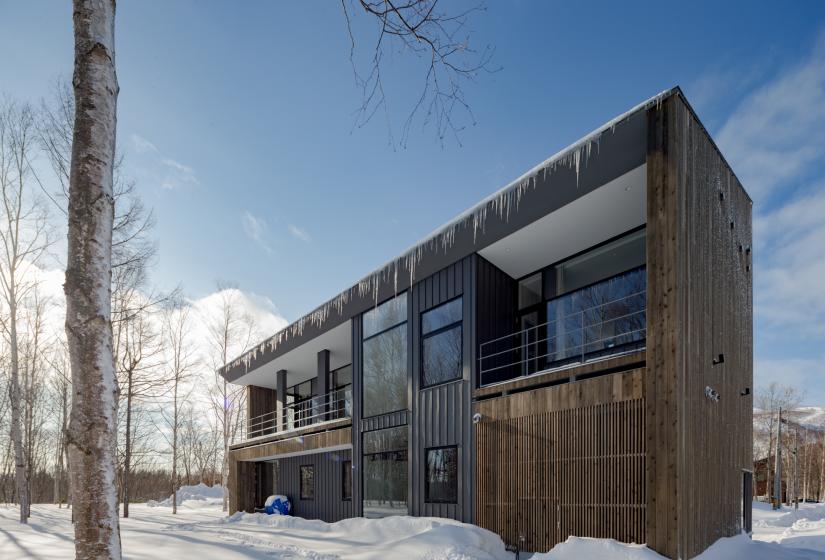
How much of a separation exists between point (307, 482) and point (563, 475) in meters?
12.1

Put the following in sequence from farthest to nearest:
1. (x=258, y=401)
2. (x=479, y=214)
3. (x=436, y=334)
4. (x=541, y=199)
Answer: (x=258, y=401) < (x=436, y=334) < (x=479, y=214) < (x=541, y=199)

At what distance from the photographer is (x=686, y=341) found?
7312 mm

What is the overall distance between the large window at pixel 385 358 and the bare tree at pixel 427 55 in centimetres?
883

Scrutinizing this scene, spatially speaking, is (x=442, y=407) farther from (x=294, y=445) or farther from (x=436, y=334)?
(x=294, y=445)

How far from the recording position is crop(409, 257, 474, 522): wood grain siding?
10.4 metres

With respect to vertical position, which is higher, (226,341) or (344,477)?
(226,341)

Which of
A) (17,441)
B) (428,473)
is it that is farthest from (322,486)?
(17,441)

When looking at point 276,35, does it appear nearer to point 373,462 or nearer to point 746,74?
point 746,74

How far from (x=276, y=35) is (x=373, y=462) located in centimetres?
1014

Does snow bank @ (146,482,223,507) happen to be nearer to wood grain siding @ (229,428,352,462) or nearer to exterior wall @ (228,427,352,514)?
exterior wall @ (228,427,352,514)

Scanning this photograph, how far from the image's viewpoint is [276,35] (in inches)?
211

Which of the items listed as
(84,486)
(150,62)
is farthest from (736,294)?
(84,486)

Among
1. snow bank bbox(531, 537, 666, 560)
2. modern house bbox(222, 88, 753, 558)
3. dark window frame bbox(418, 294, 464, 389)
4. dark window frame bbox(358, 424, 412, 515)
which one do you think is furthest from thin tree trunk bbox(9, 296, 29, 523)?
snow bank bbox(531, 537, 666, 560)

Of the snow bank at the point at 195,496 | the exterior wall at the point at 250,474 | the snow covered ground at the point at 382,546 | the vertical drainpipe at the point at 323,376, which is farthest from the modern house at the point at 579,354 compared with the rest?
the snow bank at the point at 195,496
